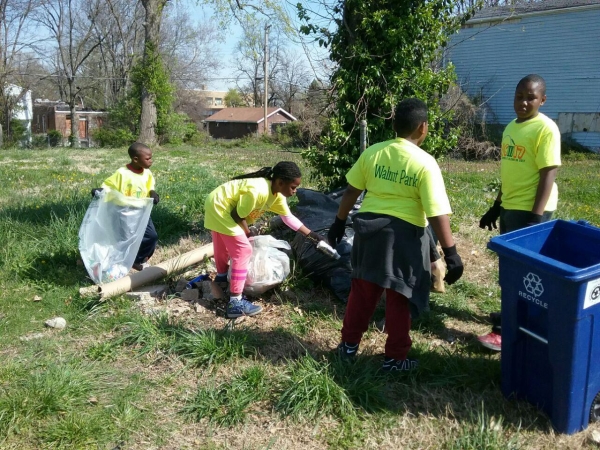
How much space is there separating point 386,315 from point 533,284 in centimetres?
90

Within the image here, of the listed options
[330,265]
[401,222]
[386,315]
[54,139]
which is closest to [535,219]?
[401,222]

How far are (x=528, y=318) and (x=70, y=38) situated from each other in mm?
46035

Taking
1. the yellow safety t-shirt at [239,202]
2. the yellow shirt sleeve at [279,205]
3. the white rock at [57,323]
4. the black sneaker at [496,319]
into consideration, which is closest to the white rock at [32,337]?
the white rock at [57,323]

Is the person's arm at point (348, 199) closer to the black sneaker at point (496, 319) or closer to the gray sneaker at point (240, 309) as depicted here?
the gray sneaker at point (240, 309)

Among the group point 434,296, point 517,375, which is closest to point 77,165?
point 434,296

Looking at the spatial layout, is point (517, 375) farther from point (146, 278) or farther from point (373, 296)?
point (146, 278)

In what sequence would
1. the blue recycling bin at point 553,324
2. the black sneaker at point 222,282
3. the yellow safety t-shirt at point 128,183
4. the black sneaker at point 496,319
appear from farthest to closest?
the yellow safety t-shirt at point 128,183
the black sneaker at point 222,282
the black sneaker at point 496,319
the blue recycling bin at point 553,324

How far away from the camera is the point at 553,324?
272 centimetres

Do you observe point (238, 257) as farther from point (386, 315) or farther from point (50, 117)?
point (50, 117)

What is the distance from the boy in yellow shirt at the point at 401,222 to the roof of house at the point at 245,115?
4679cm

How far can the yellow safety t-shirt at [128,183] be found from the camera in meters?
5.08

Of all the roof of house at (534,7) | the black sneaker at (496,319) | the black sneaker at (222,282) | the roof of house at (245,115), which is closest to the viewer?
the black sneaker at (496,319)

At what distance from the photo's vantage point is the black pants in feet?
17.4

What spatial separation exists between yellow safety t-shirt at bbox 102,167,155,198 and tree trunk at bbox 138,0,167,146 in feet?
66.3
